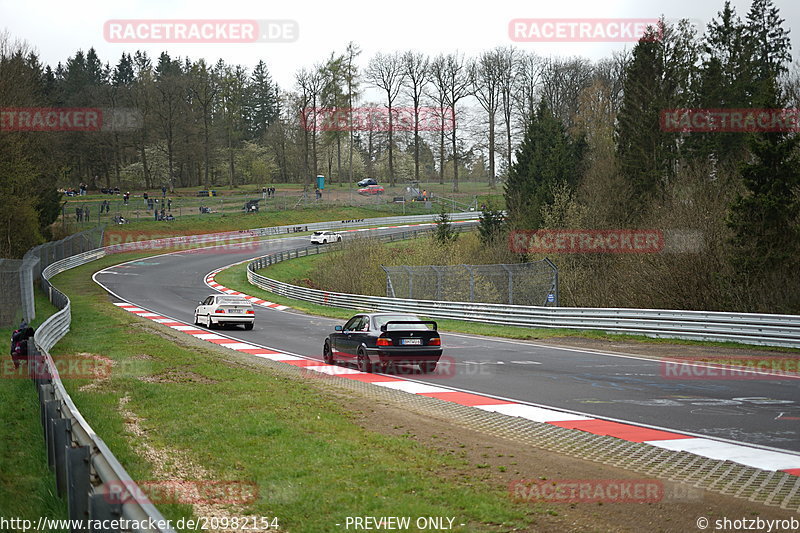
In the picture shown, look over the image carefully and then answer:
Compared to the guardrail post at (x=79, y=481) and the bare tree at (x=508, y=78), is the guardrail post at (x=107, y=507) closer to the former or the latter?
the guardrail post at (x=79, y=481)

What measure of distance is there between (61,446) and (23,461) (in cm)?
289

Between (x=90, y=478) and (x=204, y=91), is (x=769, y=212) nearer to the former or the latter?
(x=90, y=478)

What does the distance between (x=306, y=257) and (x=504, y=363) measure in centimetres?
4754

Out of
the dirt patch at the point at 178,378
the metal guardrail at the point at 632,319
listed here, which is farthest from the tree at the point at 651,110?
the dirt patch at the point at 178,378

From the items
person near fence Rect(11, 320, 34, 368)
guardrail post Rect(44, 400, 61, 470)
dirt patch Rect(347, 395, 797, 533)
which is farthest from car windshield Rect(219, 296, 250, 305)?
guardrail post Rect(44, 400, 61, 470)

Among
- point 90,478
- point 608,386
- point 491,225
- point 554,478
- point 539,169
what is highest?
point 539,169

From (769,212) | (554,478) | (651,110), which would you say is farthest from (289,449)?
(651,110)

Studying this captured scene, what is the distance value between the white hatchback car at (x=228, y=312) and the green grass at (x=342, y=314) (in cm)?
685

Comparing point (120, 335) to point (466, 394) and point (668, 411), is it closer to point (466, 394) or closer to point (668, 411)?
point (466, 394)

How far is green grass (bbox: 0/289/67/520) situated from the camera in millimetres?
7547

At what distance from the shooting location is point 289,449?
9.18 metres

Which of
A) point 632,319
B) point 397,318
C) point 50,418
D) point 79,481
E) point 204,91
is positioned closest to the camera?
point 79,481

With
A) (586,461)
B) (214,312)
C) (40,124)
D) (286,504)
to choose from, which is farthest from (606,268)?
(40,124)

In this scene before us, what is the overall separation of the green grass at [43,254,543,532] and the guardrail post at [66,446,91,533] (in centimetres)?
133
